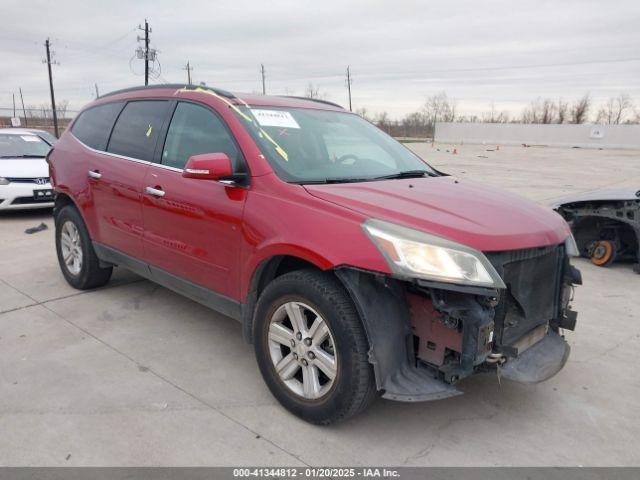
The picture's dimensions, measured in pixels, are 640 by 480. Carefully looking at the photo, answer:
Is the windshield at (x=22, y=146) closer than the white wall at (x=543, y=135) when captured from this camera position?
Yes

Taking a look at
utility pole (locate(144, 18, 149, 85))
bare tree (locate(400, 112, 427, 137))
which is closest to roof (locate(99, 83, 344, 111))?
utility pole (locate(144, 18, 149, 85))

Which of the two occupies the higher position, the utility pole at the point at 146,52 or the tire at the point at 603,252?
the utility pole at the point at 146,52

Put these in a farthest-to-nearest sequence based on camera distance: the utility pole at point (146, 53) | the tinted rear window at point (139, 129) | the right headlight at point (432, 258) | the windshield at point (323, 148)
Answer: the utility pole at point (146, 53), the tinted rear window at point (139, 129), the windshield at point (323, 148), the right headlight at point (432, 258)

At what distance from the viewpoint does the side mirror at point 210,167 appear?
10.0 ft

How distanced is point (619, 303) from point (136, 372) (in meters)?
4.51

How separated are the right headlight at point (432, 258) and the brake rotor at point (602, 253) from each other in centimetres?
472

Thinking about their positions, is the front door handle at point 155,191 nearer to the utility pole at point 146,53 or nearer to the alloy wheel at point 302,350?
the alloy wheel at point 302,350

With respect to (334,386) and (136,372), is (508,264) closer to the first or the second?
(334,386)

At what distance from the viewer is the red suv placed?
2.56 m

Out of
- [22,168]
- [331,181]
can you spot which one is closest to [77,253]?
[331,181]

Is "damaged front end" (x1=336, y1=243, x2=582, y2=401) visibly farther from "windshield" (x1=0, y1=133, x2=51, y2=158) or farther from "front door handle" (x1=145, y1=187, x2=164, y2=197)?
"windshield" (x1=0, y1=133, x2=51, y2=158)

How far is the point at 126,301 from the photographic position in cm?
486

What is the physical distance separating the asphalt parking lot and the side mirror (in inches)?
53.0

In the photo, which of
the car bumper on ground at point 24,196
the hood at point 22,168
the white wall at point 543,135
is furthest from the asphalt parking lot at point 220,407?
the white wall at point 543,135
